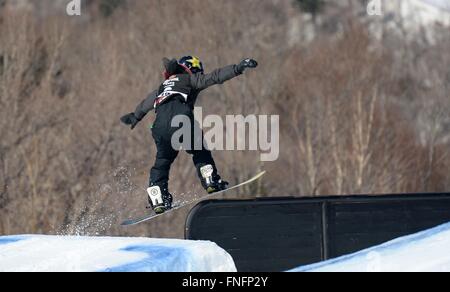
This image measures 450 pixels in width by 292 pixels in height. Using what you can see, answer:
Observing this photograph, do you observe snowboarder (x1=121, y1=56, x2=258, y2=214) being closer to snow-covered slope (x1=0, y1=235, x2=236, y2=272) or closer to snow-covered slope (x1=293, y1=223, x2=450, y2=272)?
snow-covered slope (x1=0, y1=235, x2=236, y2=272)

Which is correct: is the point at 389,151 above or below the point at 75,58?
below

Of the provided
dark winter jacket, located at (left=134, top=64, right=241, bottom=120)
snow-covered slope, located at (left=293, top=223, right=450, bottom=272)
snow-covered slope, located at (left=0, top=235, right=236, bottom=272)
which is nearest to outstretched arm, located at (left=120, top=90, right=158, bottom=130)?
dark winter jacket, located at (left=134, top=64, right=241, bottom=120)

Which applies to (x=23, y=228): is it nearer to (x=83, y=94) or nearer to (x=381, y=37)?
(x=83, y=94)

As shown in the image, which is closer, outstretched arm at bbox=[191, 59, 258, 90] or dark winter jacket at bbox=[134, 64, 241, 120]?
outstretched arm at bbox=[191, 59, 258, 90]

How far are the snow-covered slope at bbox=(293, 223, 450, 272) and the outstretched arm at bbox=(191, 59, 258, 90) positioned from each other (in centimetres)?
265

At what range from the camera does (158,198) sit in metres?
10.3

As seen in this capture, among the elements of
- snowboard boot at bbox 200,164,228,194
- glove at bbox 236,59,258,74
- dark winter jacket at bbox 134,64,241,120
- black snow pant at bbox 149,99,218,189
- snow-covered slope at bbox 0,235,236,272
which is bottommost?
snow-covered slope at bbox 0,235,236,272

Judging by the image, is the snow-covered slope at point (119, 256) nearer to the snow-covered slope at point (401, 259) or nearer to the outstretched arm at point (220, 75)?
the snow-covered slope at point (401, 259)

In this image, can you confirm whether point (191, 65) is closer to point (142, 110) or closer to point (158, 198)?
point (142, 110)

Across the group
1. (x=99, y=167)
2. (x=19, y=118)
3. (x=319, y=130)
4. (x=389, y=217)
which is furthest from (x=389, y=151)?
(x=389, y=217)

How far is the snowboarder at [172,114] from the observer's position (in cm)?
991

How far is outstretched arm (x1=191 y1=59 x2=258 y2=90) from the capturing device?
30.1 feet

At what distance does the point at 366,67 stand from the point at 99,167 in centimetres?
1188

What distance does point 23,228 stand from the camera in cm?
3406
